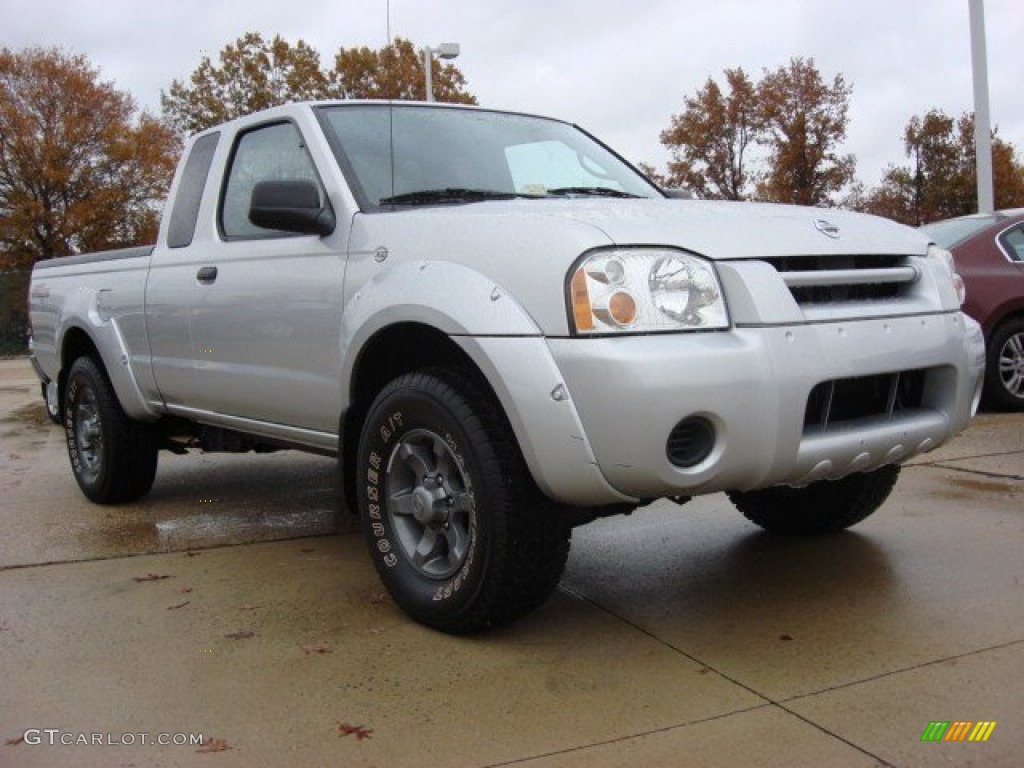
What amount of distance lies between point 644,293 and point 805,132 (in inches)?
1214

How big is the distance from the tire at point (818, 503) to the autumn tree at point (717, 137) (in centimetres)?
2990

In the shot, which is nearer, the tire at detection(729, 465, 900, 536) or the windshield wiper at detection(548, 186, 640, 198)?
the windshield wiper at detection(548, 186, 640, 198)

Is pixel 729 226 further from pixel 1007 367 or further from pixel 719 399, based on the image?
pixel 1007 367

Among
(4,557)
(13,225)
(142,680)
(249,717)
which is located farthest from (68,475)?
(13,225)

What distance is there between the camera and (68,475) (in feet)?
22.4

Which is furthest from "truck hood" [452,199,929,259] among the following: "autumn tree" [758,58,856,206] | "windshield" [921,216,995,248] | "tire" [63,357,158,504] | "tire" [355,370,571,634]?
"autumn tree" [758,58,856,206]

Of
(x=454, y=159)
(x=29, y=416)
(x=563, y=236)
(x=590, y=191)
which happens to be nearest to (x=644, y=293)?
(x=563, y=236)

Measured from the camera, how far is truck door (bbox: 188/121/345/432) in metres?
3.96

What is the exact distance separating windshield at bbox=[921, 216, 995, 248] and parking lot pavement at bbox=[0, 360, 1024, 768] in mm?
3803

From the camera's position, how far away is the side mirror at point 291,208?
3.80 m

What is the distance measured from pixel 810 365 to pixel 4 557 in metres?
3.55

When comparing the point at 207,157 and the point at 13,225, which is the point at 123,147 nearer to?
the point at 13,225

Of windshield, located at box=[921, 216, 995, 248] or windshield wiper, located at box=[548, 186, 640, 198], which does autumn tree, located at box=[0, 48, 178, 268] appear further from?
windshield wiper, located at box=[548, 186, 640, 198]

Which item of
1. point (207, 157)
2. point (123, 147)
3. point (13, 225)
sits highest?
point (123, 147)
